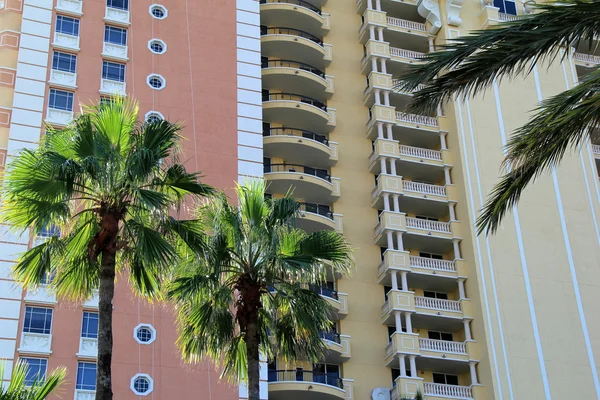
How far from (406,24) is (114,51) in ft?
63.2

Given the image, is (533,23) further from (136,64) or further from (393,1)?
(393,1)

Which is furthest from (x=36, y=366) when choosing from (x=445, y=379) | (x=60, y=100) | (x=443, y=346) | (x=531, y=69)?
(x=531, y=69)

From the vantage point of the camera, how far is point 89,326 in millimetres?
41938

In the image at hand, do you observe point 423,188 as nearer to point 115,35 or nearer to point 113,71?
point 113,71

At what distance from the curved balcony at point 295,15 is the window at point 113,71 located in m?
10.7

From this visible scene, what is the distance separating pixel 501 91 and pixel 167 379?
26.6m

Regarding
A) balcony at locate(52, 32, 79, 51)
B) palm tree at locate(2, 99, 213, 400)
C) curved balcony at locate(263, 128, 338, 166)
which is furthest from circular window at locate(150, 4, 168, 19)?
palm tree at locate(2, 99, 213, 400)

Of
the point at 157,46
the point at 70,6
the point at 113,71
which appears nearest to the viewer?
the point at 113,71

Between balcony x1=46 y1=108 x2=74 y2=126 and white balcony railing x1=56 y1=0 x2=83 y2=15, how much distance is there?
6.11 m

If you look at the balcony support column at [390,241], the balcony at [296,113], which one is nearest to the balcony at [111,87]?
the balcony at [296,113]

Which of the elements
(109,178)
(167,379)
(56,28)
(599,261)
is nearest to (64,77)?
(56,28)

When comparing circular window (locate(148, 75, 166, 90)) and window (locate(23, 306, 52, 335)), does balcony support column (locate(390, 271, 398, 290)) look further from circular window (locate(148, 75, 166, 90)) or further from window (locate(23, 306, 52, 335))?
window (locate(23, 306, 52, 335))

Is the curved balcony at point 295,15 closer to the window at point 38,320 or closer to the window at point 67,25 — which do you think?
the window at point 67,25

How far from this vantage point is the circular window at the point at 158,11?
2018 inches
